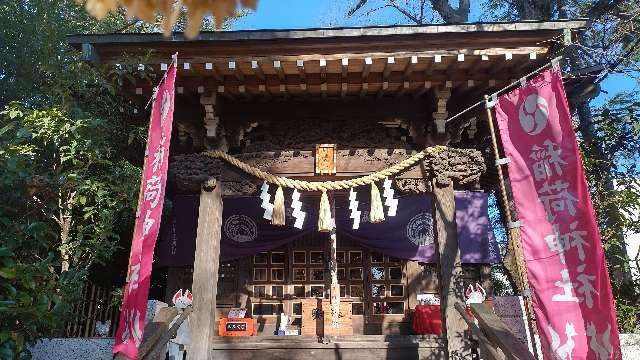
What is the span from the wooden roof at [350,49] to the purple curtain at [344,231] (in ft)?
12.1

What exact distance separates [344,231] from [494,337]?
199 inches

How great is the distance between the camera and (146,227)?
16.4 ft

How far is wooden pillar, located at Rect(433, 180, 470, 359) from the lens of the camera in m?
6.23

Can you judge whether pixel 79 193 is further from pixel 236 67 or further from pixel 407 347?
pixel 407 347

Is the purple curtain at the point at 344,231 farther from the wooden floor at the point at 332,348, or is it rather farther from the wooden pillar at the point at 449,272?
the wooden pillar at the point at 449,272

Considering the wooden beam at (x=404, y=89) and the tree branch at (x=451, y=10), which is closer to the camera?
the wooden beam at (x=404, y=89)

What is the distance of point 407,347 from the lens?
22.2ft

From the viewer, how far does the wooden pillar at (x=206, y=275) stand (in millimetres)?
6309

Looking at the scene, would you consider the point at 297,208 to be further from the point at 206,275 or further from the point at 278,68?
the point at 278,68

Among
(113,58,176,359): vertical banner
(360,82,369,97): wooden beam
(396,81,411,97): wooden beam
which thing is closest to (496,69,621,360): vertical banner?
(396,81,411,97): wooden beam

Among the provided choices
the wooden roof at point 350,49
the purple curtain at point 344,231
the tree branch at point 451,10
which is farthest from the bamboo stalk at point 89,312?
the tree branch at point 451,10

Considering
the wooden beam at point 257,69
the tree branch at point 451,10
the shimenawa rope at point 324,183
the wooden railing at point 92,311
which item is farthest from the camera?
the tree branch at point 451,10

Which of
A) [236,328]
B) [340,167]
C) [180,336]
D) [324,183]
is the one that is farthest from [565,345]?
[236,328]

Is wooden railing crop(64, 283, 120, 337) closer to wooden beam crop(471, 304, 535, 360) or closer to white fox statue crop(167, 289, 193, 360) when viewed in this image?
white fox statue crop(167, 289, 193, 360)
